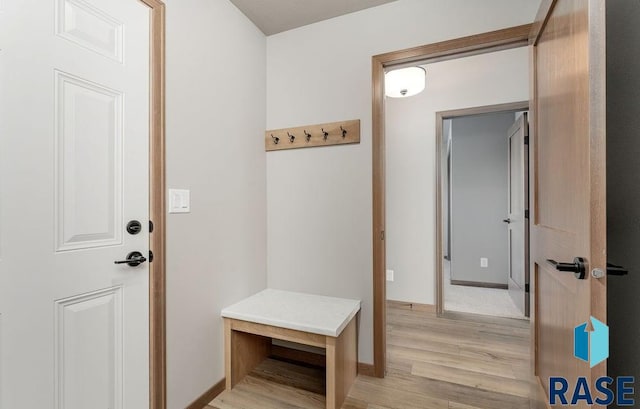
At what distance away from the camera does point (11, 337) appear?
3.09ft

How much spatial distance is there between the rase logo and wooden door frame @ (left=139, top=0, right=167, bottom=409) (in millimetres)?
1682

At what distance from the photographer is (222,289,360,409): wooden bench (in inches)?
→ 62.2

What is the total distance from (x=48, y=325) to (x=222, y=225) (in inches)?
36.7

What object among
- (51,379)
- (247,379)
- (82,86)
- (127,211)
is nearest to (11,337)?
(51,379)

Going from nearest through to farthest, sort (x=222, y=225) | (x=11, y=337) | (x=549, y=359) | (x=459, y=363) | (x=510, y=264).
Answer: (x=11, y=337) < (x=549, y=359) < (x=222, y=225) < (x=459, y=363) < (x=510, y=264)

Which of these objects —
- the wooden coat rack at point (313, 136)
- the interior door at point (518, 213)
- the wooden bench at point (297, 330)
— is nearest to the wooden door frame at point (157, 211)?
the wooden bench at point (297, 330)

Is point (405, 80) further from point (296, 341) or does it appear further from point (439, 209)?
point (296, 341)

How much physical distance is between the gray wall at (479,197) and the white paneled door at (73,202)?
391cm

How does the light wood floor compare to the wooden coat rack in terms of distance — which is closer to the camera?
the light wood floor

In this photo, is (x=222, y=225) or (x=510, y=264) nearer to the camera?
(x=222, y=225)

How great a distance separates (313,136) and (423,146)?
58.7 inches

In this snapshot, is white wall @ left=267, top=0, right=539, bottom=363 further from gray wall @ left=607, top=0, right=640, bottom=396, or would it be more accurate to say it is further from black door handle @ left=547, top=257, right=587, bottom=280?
black door handle @ left=547, top=257, right=587, bottom=280

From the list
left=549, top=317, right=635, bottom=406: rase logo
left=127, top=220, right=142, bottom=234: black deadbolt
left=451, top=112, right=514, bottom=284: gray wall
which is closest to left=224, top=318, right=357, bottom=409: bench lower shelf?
left=127, top=220, right=142, bottom=234: black deadbolt

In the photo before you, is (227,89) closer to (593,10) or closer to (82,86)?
(82,86)
